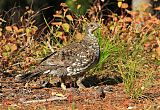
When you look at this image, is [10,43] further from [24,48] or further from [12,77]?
[12,77]

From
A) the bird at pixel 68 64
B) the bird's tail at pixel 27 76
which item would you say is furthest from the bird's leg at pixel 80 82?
the bird's tail at pixel 27 76

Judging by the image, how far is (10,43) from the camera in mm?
9641

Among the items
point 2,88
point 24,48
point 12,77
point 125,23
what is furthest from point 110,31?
point 2,88

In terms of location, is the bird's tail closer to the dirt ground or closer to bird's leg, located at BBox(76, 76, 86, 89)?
the dirt ground

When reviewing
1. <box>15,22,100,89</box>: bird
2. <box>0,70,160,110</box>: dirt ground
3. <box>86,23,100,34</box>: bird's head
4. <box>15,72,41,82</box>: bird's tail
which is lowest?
<box>0,70,160,110</box>: dirt ground

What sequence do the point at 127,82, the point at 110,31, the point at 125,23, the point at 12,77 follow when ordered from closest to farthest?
the point at 127,82
the point at 12,77
the point at 110,31
the point at 125,23

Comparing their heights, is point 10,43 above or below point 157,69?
above

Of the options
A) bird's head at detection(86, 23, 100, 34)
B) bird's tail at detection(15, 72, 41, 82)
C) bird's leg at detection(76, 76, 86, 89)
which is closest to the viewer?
bird's tail at detection(15, 72, 41, 82)

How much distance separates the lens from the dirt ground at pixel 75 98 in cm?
694

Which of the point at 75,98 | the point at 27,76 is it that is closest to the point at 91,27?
the point at 27,76

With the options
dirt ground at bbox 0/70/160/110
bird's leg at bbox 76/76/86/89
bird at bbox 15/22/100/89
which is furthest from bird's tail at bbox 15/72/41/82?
bird's leg at bbox 76/76/86/89

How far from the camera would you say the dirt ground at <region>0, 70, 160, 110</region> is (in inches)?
273

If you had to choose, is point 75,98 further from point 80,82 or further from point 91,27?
point 91,27

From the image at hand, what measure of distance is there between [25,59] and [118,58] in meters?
1.54
